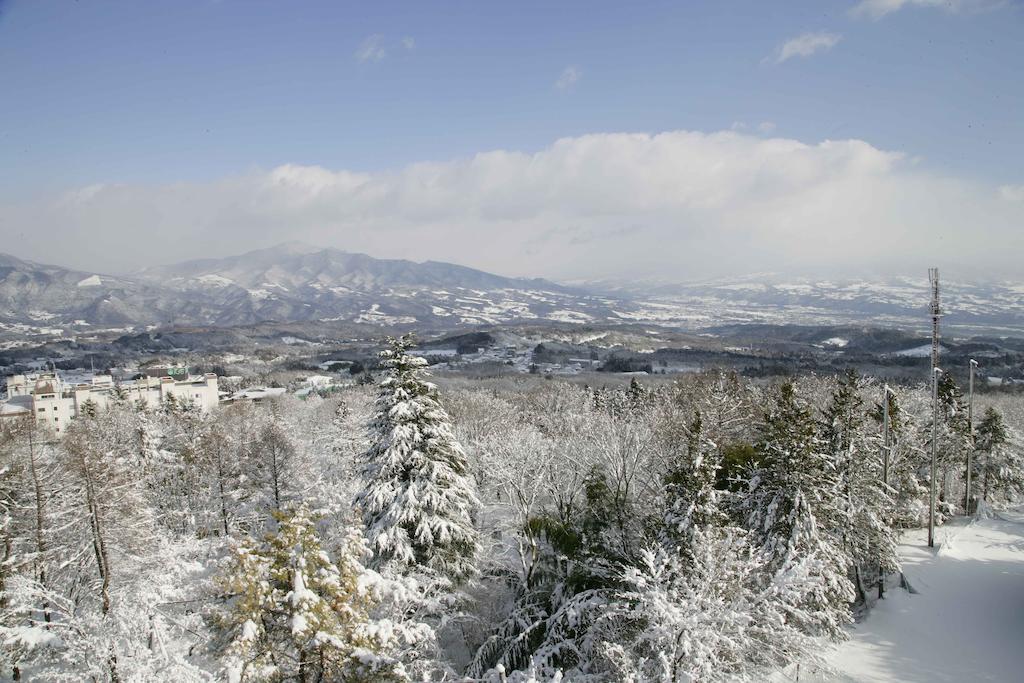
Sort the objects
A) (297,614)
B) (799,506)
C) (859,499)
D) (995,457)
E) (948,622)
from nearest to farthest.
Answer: (297,614) → (799,506) → (948,622) → (859,499) → (995,457)

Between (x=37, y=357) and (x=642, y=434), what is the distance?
206 meters

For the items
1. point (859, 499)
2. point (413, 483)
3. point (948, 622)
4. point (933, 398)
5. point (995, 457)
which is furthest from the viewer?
point (995, 457)

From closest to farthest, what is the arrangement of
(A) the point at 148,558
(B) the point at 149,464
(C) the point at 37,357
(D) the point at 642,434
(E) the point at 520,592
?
1. (E) the point at 520,592
2. (A) the point at 148,558
3. (D) the point at 642,434
4. (B) the point at 149,464
5. (C) the point at 37,357

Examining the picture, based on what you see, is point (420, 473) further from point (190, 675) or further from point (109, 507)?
point (109, 507)

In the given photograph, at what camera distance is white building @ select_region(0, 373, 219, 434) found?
61.4 metres

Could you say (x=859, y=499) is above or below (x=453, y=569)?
→ above

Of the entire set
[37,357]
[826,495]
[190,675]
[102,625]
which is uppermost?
[826,495]

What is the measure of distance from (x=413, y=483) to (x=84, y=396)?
238ft

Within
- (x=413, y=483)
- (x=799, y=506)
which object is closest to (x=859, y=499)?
(x=799, y=506)

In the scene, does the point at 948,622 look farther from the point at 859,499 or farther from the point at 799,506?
the point at 799,506

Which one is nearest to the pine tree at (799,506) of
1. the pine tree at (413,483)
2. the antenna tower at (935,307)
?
the pine tree at (413,483)

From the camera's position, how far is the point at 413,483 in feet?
43.8

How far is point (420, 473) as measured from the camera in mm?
13555

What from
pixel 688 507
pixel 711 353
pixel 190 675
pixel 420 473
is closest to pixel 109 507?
pixel 190 675
